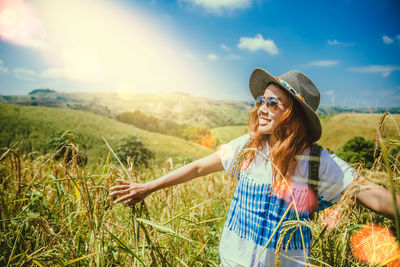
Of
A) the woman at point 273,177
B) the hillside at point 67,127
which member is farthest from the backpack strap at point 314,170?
the hillside at point 67,127

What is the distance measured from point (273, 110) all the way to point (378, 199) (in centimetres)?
83

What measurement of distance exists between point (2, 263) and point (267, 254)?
208 cm

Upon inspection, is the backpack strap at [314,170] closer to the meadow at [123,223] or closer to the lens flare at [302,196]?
the lens flare at [302,196]

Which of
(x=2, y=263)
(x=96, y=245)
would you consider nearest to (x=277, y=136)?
(x=96, y=245)

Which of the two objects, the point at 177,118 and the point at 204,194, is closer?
the point at 204,194

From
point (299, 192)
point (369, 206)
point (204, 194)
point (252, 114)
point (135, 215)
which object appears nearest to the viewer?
point (369, 206)

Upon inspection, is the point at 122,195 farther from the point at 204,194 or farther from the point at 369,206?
the point at 204,194

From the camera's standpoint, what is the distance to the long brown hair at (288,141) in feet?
4.81

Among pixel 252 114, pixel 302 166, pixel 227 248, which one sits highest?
pixel 252 114

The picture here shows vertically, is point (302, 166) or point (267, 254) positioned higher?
point (302, 166)

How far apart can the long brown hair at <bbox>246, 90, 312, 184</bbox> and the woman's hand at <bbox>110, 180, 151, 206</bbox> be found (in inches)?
33.8

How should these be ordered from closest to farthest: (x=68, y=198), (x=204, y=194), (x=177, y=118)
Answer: (x=68, y=198) < (x=204, y=194) < (x=177, y=118)

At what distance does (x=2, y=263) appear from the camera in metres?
1.62

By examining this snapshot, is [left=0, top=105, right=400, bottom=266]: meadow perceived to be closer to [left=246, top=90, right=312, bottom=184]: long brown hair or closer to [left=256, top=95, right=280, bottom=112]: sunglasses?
[left=246, top=90, right=312, bottom=184]: long brown hair
